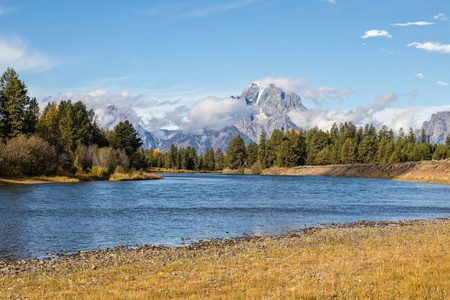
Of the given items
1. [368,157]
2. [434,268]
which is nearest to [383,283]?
[434,268]

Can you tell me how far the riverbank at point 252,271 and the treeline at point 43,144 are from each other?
7090cm

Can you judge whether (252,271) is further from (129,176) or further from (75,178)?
(129,176)

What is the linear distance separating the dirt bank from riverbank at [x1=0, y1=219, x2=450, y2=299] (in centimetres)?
9974

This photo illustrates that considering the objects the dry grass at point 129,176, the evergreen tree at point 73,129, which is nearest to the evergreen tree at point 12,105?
the evergreen tree at point 73,129

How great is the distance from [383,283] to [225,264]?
7.69 metres

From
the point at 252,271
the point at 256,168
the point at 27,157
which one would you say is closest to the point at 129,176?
the point at 27,157

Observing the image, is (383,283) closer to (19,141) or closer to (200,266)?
(200,266)

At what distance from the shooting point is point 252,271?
15977mm

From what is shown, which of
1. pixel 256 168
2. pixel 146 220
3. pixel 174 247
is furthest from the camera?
pixel 256 168

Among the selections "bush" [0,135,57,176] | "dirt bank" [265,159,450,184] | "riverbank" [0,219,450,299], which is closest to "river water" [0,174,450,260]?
"riverbank" [0,219,450,299]

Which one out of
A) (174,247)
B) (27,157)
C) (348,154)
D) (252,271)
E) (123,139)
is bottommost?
(174,247)

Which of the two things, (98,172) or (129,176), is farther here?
(129,176)

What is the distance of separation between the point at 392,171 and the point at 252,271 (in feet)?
456

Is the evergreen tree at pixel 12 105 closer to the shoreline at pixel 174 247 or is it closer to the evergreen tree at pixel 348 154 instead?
the shoreline at pixel 174 247
